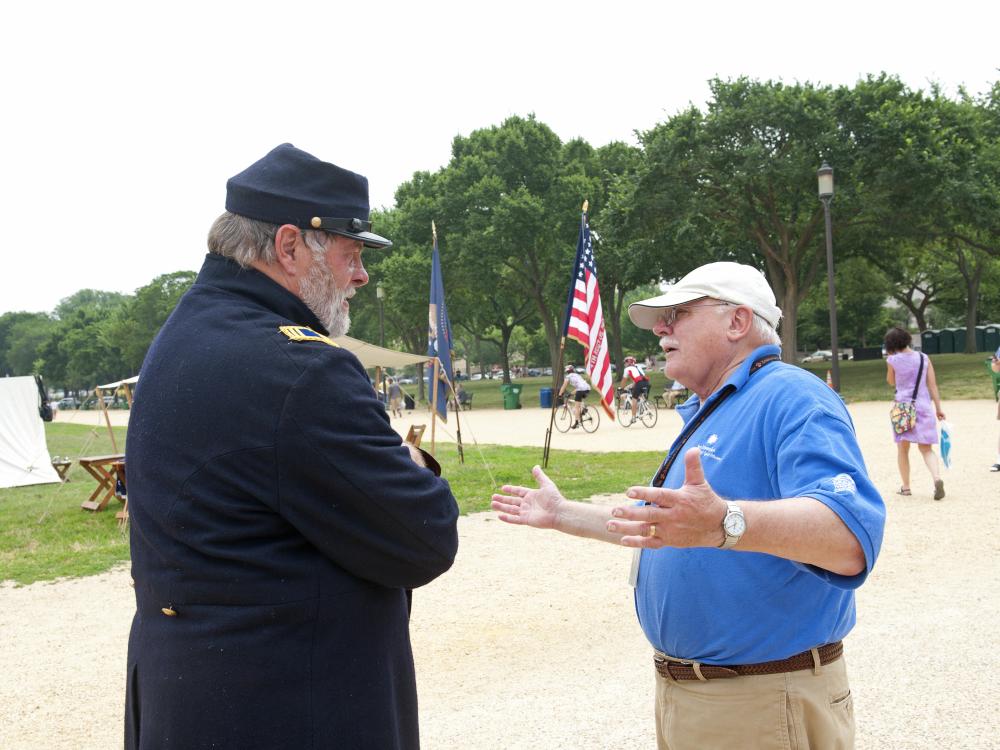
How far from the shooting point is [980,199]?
27.3 metres

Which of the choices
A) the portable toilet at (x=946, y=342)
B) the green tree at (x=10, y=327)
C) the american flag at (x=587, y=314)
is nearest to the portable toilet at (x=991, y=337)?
the portable toilet at (x=946, y=342)

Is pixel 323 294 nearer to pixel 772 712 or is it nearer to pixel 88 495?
pixel 772 712

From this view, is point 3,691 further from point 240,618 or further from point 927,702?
point 927,702

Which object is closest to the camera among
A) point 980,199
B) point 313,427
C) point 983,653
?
point 313,427

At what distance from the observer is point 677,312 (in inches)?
99.9

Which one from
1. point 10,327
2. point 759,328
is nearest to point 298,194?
point 759,328

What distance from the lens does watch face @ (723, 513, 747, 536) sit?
5.54ft

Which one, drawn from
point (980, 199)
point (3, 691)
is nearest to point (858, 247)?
point (980, 199)

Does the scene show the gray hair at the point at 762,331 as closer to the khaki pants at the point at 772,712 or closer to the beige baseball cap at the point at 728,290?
the beige baseball cap at the point at 728,290

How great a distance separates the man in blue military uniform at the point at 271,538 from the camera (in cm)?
168

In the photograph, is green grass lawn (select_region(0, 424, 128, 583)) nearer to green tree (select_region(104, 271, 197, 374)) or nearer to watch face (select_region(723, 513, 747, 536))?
watch face (select_region(723, 513, 747, 536))

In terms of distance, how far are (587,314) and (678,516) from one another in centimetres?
→ 1103

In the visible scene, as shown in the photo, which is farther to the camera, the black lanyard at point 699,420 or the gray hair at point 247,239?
the black lanyard at point 699,420

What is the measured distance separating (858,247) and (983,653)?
3316 centimetres
